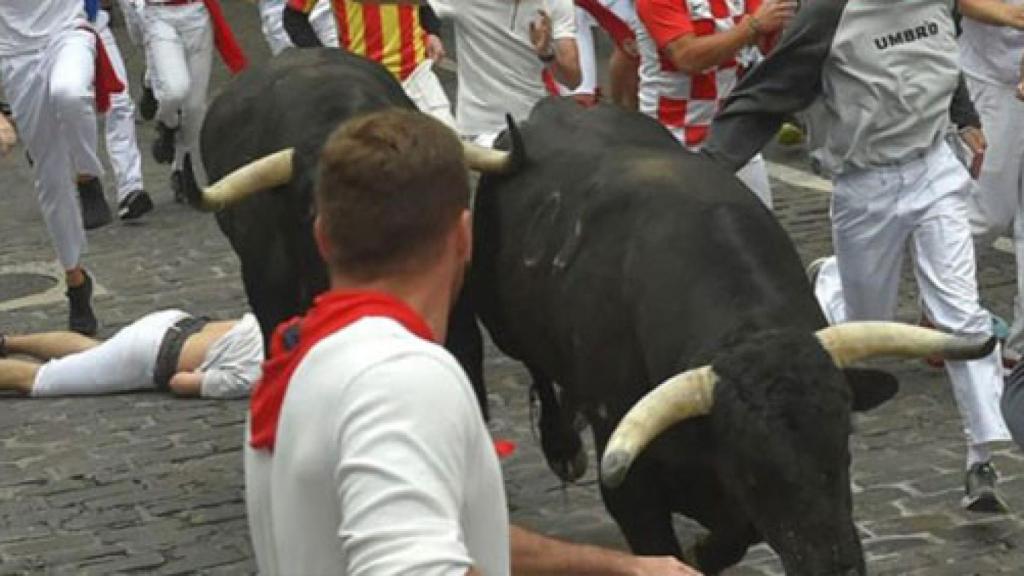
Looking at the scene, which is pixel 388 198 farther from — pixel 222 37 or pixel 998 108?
pixel 222 37

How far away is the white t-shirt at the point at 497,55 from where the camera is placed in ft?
30.6

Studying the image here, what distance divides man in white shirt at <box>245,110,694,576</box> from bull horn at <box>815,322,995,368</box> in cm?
202

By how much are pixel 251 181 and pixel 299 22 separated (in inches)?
169

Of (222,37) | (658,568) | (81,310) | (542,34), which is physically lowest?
(81,310)

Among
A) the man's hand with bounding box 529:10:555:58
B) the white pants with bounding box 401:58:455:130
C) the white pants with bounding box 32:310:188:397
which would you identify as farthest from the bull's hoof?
the white pants with bounding box 401:58:455:130

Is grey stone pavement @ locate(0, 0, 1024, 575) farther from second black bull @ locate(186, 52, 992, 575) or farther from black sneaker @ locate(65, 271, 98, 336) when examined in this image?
second black bull @ locate(186, 52, 992, 575)

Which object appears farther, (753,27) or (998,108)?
(998,108)

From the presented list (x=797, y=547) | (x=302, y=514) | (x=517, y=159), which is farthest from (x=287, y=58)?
(x=302, y=514)

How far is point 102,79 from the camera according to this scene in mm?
11023

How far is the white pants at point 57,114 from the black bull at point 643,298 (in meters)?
2.88

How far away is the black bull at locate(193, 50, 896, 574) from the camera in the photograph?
16.4 ft

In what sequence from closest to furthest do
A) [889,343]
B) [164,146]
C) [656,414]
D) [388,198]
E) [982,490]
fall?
[388,198] < [656,414] < [889,343] < [982,490] < [164,146]

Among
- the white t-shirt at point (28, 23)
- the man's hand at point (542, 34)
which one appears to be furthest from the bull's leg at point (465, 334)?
the white t-shirt at point (28, 23)

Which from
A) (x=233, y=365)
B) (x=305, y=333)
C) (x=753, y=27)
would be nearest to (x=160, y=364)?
(x=233, y=365)
